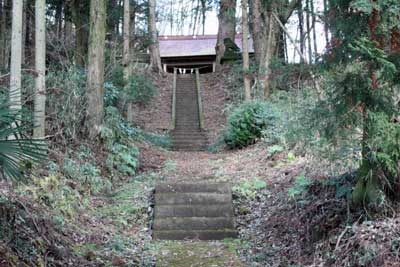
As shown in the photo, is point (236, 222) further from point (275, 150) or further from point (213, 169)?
point (213, 169)

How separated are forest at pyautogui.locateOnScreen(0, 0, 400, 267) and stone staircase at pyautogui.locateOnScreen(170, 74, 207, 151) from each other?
97cm

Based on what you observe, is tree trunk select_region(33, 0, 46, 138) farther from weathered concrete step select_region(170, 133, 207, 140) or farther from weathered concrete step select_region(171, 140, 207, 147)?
weathered concrete step select_region(170, 133, 207, 140)

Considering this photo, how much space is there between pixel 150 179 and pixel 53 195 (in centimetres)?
312

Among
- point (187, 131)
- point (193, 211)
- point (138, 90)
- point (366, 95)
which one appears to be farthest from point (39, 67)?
point (187, 131)

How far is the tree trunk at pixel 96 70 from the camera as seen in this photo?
31.0 ft

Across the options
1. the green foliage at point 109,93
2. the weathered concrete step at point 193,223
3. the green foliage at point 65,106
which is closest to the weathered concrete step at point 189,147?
the green foliage at point 109,93

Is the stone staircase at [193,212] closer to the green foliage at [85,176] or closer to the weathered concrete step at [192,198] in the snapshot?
the weathered concrete step at [192,198]

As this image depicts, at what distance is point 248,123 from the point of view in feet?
41.4

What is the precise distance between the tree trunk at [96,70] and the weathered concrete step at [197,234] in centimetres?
359

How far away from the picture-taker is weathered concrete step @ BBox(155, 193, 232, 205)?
738cm

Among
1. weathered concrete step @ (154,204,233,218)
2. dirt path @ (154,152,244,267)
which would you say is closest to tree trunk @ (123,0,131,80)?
weathered concrete step @ (154,204,233,218)

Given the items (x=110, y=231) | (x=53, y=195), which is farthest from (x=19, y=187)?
(x=110, y=231)

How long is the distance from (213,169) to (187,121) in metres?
7.59

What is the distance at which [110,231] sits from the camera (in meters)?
6.38
